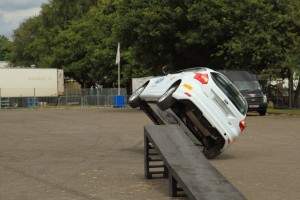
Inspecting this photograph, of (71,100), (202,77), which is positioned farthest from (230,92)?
(71,100)

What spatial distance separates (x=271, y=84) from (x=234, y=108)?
30.0 metres

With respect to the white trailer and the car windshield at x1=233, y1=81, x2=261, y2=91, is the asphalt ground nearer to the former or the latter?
the car windshield at x1=233, y1=81, x2=261, y2=91

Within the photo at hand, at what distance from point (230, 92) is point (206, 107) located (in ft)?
2.95

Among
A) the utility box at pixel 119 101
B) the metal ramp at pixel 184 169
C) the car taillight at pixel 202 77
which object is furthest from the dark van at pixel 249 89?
the metal ramp at pixel 184 169

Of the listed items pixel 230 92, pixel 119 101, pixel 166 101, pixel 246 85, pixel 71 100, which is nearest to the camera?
pixel 166 101

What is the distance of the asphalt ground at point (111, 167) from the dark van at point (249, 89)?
12.3 meters

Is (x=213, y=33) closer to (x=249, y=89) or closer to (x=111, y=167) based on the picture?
(x=249, y=89)

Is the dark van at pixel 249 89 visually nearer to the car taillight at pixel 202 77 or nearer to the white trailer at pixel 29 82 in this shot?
the car taillight at pixel 202 77

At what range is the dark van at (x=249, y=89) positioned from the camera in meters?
30.5

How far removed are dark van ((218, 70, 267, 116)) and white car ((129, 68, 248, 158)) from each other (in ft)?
61.9

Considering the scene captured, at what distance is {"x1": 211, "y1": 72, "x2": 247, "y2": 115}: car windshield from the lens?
11734 millimetres

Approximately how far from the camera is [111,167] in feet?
36.0

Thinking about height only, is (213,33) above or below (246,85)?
above

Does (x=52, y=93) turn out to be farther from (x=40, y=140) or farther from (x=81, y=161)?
(x=81, y=161)
